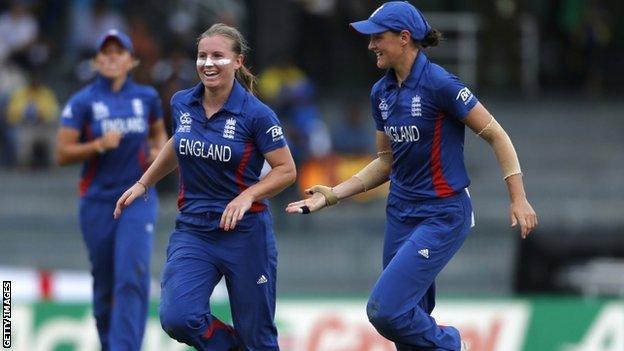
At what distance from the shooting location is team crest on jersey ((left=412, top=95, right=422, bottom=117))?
8.78 metres

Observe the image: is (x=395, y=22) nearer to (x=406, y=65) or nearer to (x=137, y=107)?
(x=406, y=65)

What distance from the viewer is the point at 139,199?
1075 centimetres

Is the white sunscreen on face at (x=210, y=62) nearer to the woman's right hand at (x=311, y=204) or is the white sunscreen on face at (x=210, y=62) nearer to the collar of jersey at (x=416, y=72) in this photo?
the woman's right hand at (x=311, y=204)

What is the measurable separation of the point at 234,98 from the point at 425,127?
3.68 feet

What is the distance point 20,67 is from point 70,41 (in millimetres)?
1067

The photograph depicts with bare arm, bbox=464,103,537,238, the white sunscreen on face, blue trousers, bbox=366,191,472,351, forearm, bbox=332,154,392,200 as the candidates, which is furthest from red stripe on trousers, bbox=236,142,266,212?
bare arm, bbox=464,103,537,238

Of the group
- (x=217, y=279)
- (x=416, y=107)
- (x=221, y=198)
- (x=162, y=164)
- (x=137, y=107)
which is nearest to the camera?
(x=416, y=107)

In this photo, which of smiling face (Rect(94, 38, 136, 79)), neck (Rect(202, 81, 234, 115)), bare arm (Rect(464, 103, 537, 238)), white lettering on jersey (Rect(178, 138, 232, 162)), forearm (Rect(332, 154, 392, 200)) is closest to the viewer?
bare arm (Rect(464, 103, 537, 238))

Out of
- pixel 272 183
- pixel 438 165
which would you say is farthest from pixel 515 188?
pixel 272 183

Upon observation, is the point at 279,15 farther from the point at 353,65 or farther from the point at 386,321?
the point at 386,321

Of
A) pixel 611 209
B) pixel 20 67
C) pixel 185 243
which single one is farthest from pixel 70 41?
pixel 185 243

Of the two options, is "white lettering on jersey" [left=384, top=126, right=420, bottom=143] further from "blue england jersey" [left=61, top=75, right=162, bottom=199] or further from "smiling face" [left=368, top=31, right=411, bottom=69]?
"blue england jersey" [left=61, top=75, right=162, bottom=199]

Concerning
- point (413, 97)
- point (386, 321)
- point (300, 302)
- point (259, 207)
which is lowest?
point (300, 302)

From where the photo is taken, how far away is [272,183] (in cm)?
875
